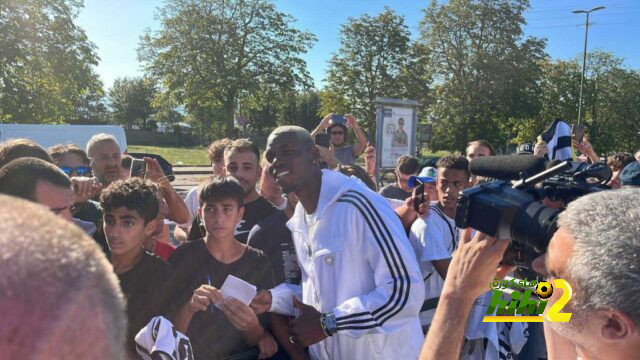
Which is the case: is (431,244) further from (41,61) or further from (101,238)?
(41,61)

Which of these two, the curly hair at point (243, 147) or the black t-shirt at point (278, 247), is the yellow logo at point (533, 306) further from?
the curly hair at point (243, 147)

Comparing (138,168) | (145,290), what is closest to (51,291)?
(145,290)

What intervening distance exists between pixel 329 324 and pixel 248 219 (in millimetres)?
1566

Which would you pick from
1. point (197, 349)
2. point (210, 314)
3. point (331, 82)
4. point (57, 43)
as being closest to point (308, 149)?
point (210, 314)

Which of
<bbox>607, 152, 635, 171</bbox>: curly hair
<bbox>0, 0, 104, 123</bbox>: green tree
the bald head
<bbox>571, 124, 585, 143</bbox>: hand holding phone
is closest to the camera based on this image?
the bald head

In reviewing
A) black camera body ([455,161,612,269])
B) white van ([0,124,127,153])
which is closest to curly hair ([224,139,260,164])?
black camera body ([455,161,612,269])

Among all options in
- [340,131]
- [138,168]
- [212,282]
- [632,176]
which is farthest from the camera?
[340,131]

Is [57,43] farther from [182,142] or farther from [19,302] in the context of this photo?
[182,142]

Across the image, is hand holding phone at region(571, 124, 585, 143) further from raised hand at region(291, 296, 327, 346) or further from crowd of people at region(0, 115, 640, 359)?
raised hand at region(291, 296, 327, 346)

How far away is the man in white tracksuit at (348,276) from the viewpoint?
2.27m

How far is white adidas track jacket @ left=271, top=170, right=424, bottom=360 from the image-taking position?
226cm

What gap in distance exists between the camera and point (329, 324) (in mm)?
2283

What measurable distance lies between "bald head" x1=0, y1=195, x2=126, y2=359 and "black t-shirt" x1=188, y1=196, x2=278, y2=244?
281 centimetres

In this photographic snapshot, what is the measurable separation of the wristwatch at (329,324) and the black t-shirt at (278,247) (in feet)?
2.40
